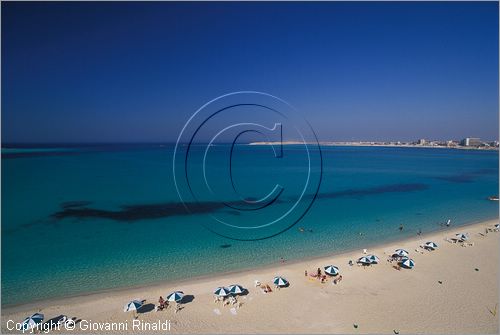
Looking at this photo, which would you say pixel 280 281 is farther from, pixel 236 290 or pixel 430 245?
pixel 430 245

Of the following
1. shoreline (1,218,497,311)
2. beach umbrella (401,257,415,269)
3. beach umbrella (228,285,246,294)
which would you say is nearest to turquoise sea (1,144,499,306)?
shoreline (1,218,497,311)

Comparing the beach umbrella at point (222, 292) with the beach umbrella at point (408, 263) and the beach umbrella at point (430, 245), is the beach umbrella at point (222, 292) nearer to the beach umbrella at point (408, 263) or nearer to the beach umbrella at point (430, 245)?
the beach umbrella at point (408, 263)

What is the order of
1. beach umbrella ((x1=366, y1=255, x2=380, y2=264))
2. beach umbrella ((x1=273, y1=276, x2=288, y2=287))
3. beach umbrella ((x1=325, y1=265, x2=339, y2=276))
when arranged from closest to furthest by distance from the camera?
beach umbrella ((x1=273, y1=276, x2=288, y2=287)) → beach umbrella ((x1=325, y1=265, x2=339, y2=276)) → beach umbrella ((x1=366, y1=255, x2=380, y2=264))

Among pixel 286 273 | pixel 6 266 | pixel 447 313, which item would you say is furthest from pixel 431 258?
pixel 6 266

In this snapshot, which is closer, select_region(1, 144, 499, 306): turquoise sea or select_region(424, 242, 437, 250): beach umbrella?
select_region(1, 144, 499, 306): turquoise sea

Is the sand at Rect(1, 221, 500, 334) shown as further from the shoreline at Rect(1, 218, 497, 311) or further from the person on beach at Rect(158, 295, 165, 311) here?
Answer: the person on beach at Rect(158, 295, 165, 311)

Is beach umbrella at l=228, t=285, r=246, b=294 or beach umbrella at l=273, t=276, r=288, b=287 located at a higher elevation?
beach umbrella at l=228, t=285, r=246, b=294

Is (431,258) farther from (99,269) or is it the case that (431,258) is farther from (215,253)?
(99,269)

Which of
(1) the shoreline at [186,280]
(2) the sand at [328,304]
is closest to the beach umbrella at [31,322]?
(2) the sand at [328,304]
